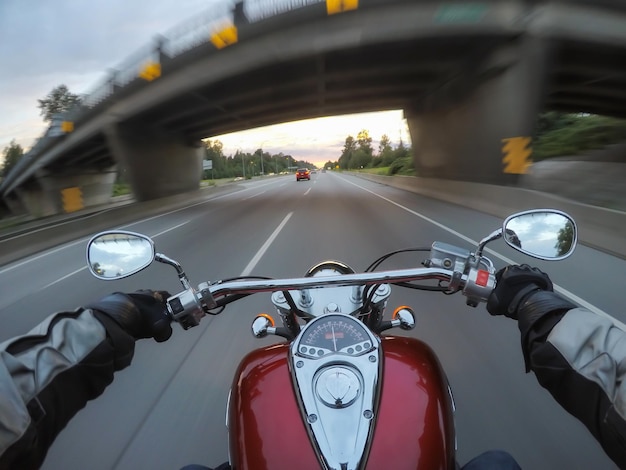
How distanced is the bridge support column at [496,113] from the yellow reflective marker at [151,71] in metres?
13.1

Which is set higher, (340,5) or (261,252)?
(340,5)

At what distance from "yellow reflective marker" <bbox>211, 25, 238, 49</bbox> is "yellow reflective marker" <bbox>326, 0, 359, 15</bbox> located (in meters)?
3.77

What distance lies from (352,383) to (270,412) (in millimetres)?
286

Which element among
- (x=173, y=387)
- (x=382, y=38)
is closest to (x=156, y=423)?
(x=173, y=387)

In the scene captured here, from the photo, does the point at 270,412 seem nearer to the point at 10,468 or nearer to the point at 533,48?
the point at 10,468

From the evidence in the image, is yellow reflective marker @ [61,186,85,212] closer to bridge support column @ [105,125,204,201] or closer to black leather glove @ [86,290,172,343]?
bridge support column @ [105,125,204,201]

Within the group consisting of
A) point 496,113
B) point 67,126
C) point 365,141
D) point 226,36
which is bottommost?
point 365,141

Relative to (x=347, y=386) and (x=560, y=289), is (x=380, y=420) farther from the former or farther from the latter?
(x=560, y=289)

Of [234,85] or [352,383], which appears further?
[234,85]

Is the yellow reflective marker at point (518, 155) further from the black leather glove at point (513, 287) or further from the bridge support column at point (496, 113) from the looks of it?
the black leather glove at point (513, 287)

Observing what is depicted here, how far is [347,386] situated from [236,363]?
2963 mm

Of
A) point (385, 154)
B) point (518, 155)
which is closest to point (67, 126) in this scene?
point (518, 155)

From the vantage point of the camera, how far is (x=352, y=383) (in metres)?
1.57

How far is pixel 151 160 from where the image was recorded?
27.5m
